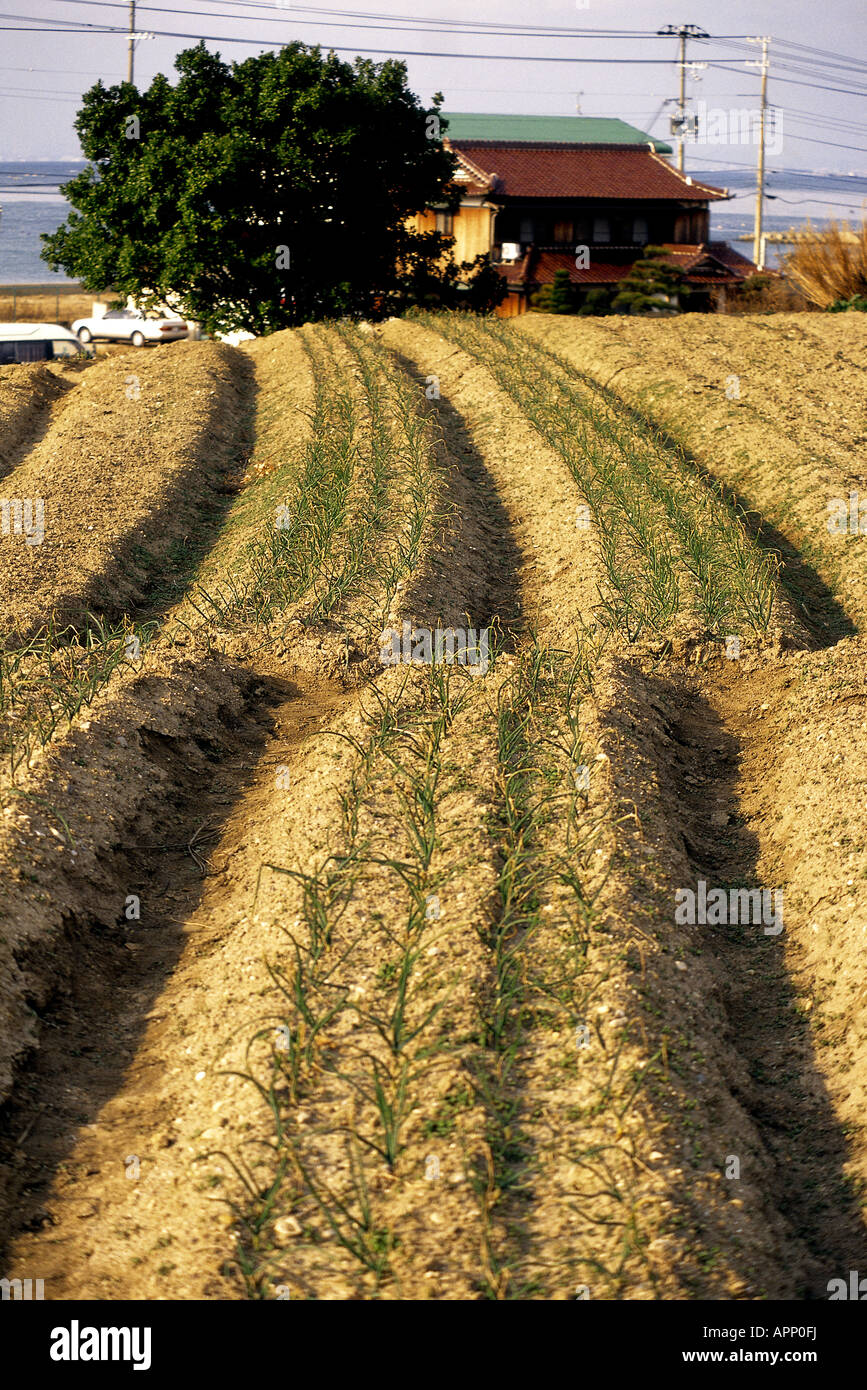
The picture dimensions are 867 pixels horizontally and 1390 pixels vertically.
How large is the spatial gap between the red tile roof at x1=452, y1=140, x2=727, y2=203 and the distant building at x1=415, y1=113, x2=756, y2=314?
0.09 ft

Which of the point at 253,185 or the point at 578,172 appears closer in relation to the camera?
the point at 253,185

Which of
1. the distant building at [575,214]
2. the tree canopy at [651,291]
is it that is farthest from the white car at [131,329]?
the tree canopy at [651,291]

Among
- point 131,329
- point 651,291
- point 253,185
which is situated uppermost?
point 651,291

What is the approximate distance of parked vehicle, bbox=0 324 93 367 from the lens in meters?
26.0

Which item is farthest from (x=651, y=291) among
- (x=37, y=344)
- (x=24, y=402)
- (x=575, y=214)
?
(x=24, y=402)

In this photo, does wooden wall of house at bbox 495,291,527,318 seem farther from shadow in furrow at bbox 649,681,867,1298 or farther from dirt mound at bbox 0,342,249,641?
shadow in furrow at bbox 649,681,867,1298

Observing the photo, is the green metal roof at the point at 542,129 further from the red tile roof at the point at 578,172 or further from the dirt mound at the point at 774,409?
the dirt mound at the point at 774,409

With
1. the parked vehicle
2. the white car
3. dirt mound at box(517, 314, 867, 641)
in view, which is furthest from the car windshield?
dirt mound at box(517, 314, 867, 641)

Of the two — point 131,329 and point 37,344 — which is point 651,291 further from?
point 37,344

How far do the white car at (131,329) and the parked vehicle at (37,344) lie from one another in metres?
5.35

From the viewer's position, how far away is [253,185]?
20734mm

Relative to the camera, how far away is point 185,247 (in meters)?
20.7

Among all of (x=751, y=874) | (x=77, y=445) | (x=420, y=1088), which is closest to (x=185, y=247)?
(x=77, y=445)

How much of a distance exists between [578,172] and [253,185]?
1785 cm
